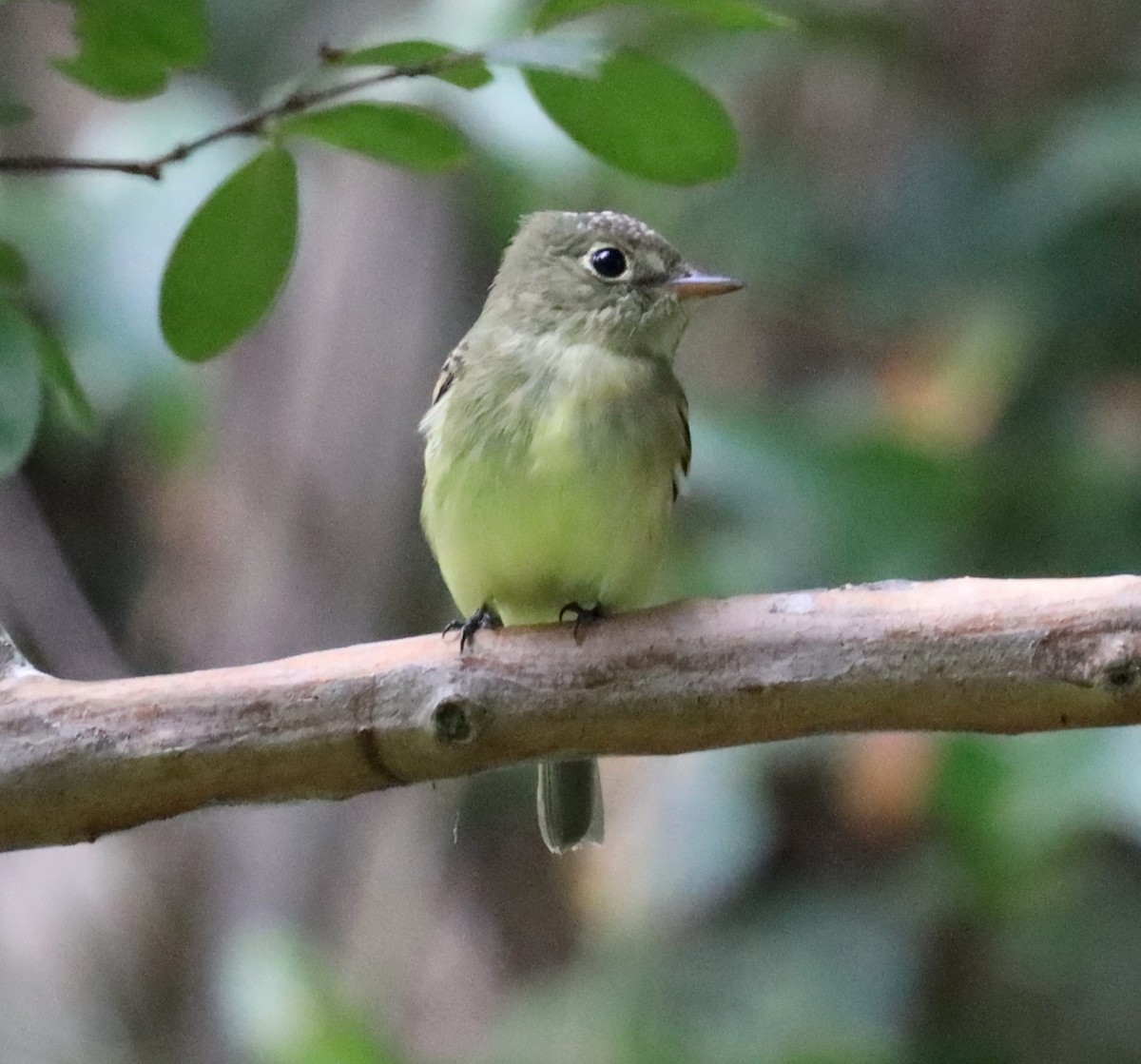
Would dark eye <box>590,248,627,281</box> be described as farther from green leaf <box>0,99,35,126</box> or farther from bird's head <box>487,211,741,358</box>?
green leaf <box>0,99,35,126</box>

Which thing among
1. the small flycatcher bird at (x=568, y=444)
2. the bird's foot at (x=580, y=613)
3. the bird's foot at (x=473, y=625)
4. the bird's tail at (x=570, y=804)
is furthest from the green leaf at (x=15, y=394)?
the bird's tail at (x=570, y=804)

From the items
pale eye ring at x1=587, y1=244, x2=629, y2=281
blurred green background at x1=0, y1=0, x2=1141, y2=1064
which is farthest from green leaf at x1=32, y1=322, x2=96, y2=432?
blurred green background at x1=0, y1=0, x2=1141, y2=1064

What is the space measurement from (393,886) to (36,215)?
1.57 metres

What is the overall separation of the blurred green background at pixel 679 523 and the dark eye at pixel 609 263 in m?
0.30

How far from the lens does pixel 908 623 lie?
1368mm

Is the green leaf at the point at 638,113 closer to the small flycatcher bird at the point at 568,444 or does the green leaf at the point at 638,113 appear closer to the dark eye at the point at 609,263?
the small flycatcher bird at the point at 568,444

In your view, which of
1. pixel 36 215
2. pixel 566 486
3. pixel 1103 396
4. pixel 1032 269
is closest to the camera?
pixel 566 486

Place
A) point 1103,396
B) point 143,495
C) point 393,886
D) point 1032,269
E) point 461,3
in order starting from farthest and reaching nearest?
point 143,495
point 393,886
point 1103,396
point 1032,269
point 461,3

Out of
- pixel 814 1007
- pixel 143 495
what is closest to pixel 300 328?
pixel 143 495

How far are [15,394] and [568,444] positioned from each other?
32.0 inches

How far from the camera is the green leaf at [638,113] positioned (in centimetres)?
128

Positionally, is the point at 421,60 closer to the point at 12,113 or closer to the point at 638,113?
the point at 638,113

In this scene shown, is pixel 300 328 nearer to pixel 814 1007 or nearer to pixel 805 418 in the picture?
pixel 805 418

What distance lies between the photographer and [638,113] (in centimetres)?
129
